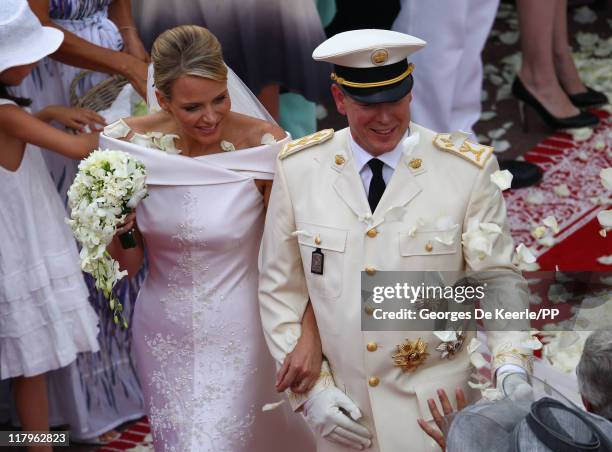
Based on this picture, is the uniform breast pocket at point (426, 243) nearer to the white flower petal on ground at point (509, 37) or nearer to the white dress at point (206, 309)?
the white dress at point (206, 309)

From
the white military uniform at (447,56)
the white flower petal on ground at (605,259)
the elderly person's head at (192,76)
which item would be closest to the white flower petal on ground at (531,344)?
the elderly person's head at (192,76)

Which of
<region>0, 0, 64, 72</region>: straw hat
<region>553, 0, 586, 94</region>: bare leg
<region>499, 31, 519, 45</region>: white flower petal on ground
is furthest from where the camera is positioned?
<region>499, 31, 519, 45</region>: white flower petal on ground

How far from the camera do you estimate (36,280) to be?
14.5 feet

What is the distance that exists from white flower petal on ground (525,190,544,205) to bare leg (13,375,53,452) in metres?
2.78

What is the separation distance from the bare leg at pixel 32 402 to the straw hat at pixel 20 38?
4.09ft

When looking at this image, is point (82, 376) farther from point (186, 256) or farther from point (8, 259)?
point (186, 256)

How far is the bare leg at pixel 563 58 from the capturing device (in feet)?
→ 22.4

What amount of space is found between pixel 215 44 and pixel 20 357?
1.57 meters

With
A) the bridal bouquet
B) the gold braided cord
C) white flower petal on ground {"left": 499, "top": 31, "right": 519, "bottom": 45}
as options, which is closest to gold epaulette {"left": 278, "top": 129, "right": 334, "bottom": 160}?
the gold braided cord

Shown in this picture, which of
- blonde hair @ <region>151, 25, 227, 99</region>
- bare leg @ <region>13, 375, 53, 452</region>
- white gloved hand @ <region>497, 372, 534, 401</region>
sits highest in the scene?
blonde hair @ <region>151, 25, 227, 99</region>

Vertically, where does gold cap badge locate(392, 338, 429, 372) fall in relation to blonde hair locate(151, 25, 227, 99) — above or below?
below

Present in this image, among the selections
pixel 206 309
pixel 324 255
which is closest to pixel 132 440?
pixel 206 309

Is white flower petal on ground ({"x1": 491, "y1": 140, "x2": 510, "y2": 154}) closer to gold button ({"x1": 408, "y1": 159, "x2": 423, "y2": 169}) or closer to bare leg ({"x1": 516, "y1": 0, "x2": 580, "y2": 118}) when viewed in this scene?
bare leg ({"x1": 516, "y1": 0, "x2": 580, "y2": 118})

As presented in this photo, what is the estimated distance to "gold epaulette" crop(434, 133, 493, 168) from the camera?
3.19 m
